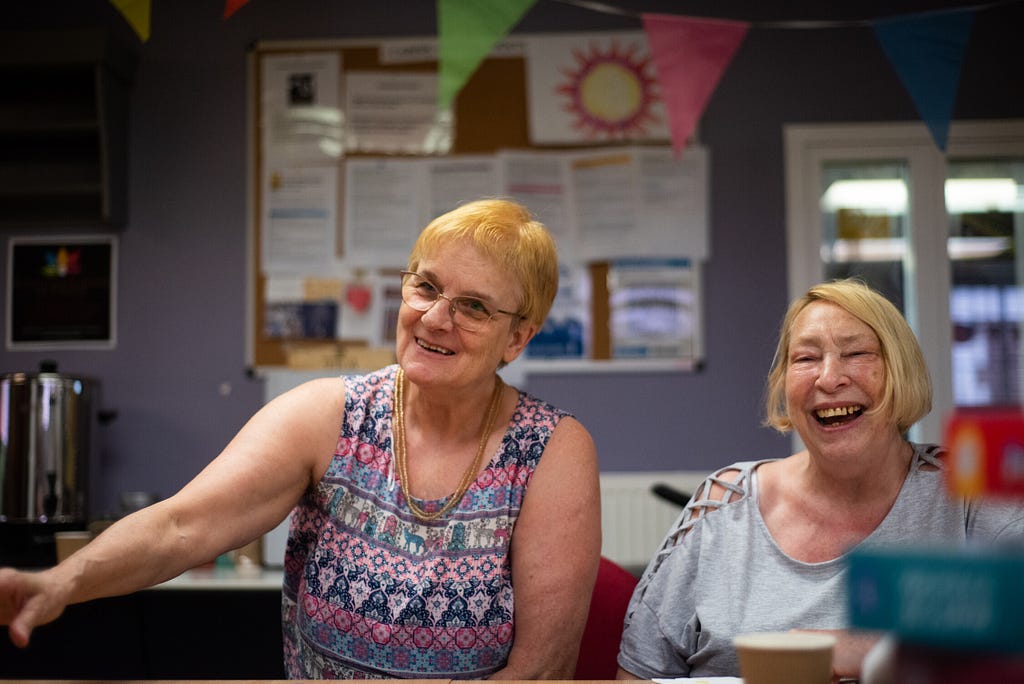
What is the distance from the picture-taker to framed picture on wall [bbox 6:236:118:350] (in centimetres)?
348

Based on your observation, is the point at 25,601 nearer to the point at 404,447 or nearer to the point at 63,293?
the point at 404,447

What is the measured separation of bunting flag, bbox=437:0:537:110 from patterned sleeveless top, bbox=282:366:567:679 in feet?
3.61

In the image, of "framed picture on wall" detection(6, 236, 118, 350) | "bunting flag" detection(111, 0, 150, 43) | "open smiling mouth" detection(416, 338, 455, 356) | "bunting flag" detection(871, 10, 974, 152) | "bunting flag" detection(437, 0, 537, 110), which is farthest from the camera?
"framed picture on wall" detection(6, 236, 118, 350)

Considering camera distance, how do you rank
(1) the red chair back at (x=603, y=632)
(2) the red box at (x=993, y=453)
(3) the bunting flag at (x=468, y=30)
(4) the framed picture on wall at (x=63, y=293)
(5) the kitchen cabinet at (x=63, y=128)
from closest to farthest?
(2) the red box at (x=993, y=453), (1) the red chair back at (x=603, y=632), (3) the bunting flag at (x=468, y=30), (5) the kitchen cabinet at (x=63, y=128), (4) the framed picture on wall at (x=63, y=293)

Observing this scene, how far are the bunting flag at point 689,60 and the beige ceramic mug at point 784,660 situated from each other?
2019 mm

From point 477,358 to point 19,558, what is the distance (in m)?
2.07

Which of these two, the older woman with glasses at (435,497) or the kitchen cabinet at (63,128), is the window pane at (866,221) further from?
the kitchen cabinet at (63,128)

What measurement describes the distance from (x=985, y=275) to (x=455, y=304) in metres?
2.58

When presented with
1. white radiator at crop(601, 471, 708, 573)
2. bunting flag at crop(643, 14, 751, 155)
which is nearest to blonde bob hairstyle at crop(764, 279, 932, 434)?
bunting flag at crop(643, 14, 751, 155)

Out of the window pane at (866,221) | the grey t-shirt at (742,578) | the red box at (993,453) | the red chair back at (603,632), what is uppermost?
the window pane at (866,221)

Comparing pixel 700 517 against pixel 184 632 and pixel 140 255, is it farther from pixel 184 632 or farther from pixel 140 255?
pixel 140 255

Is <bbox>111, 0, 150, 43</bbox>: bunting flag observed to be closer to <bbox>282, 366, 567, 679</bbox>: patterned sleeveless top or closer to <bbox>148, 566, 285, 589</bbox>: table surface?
<bbox>282, 366, 567, 679</bbox>: patterned sleeveless top

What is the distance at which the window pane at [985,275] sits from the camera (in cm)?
336

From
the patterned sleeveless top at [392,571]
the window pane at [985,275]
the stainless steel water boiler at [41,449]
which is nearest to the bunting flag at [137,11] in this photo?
the patterned sleeveless top at [392,571]
